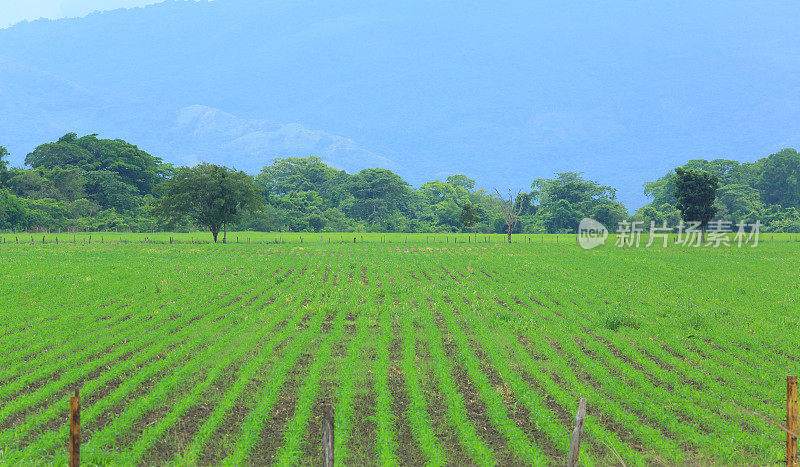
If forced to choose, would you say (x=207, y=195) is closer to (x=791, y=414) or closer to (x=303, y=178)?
(x=791, y=414)

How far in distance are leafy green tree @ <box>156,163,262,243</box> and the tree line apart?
18cm

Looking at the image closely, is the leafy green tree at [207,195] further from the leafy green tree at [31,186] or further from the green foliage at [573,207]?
the green foliage at [573,207]

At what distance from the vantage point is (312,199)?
132m

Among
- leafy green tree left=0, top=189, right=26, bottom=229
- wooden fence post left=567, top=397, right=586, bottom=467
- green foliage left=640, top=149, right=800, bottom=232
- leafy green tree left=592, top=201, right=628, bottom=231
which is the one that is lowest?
wooden fence post left=567, top=397, right=586, bottom=467

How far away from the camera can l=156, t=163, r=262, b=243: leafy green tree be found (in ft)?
242

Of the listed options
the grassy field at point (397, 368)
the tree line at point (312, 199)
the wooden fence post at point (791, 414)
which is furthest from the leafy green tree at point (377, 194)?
the wooden fence post at point (791, 414)

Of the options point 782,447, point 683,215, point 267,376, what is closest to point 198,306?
point 267,376

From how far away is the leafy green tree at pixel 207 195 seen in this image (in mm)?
73812

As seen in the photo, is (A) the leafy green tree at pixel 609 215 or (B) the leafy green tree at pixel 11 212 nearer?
(B) the leafy green tree at pixel 11 212

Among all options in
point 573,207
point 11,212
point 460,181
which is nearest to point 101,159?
point 11,212

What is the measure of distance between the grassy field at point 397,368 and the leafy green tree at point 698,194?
38.1 m

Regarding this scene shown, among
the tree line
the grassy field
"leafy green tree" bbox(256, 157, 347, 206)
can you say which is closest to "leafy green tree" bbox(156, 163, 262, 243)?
the tree line

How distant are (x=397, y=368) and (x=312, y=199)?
11772cm

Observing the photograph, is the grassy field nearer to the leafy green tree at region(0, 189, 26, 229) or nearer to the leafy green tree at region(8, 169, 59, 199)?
the leafy green tree at region(0, 189, 26, 229)
